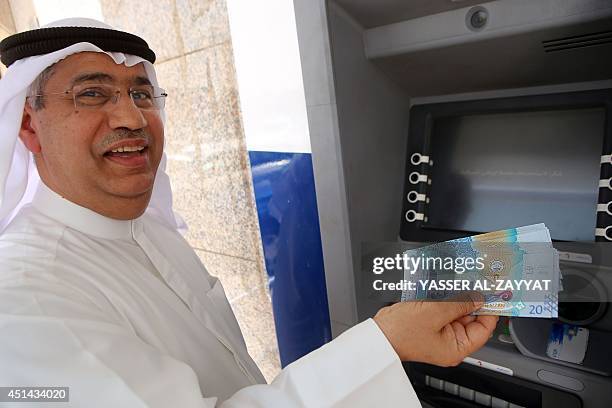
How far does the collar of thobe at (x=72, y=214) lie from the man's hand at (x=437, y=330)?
3.05 ft

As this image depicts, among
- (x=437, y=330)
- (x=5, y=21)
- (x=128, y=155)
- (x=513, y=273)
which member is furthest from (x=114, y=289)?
(x=5, y=21)

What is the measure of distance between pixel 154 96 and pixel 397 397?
1.24 metres

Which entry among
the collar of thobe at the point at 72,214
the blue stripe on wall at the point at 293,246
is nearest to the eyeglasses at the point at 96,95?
the collar of thobe at the point at 72,214

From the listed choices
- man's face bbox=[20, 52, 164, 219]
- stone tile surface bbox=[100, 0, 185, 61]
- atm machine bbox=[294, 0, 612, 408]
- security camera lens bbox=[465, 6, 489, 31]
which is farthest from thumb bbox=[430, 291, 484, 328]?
stone tile surface bbox=[100, 0, 185, 61]

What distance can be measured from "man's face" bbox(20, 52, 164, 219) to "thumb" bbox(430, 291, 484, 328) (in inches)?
35.4

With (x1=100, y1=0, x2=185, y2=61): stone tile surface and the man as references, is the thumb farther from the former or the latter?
(x1=100, y1=0, x2=185, y2=61): stone tile surface

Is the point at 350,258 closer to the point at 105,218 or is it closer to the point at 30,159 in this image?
the point at 105,218

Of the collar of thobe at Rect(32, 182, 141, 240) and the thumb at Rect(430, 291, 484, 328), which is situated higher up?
the collar of thobe at Rect(32, 182, 141, 240)

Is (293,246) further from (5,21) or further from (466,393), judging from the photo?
(5,21)

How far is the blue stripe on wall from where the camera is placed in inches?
61.8

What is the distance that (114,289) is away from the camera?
3.85ft

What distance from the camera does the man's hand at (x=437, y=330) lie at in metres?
0.86

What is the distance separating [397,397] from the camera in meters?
0.89

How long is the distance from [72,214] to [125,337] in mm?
546
